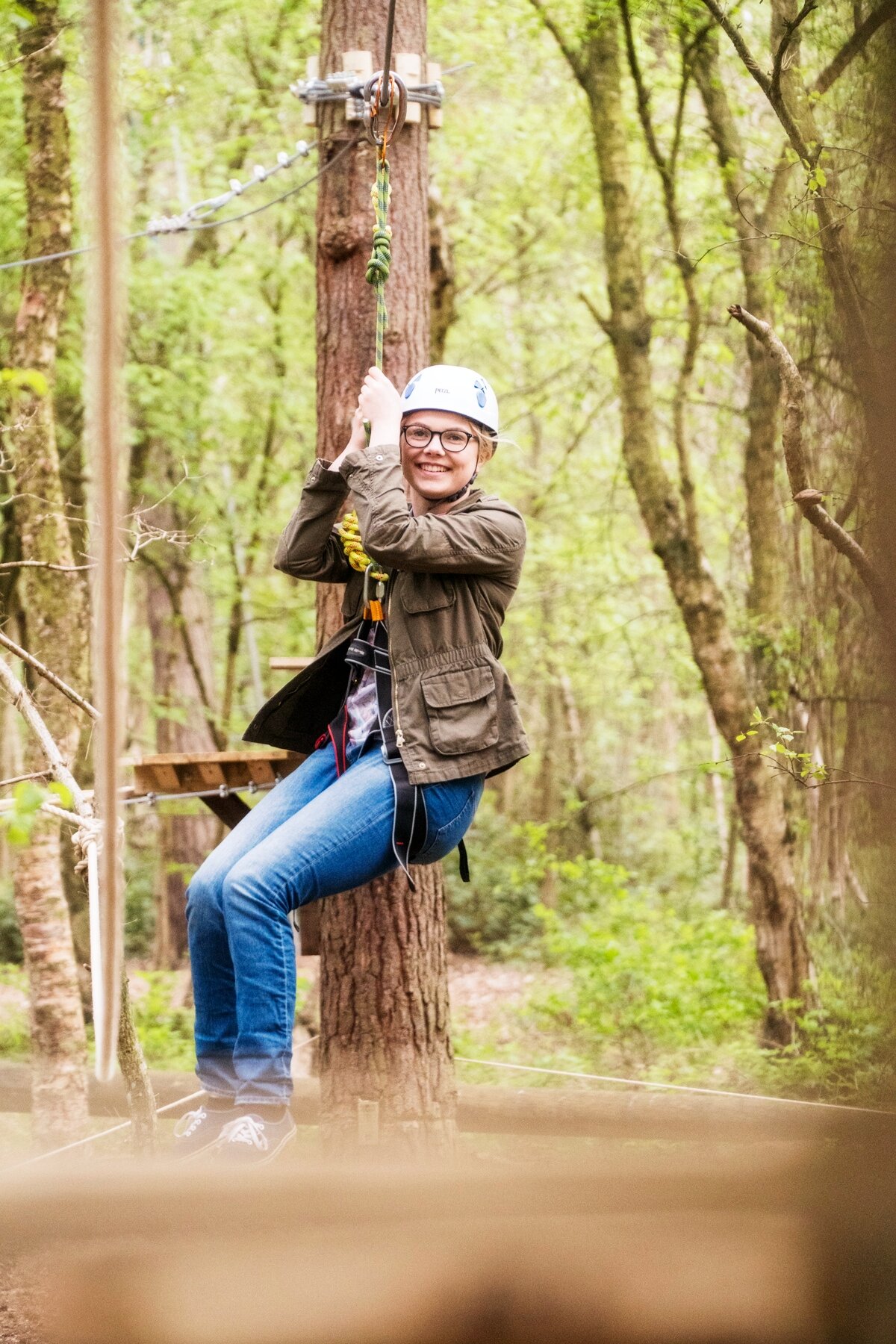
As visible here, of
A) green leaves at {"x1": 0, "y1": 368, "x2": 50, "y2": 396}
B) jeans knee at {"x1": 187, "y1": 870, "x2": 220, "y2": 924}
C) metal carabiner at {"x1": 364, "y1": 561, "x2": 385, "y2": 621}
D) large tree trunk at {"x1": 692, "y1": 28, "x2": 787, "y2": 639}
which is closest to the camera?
green leaves at {"x1": 0, "y1": 368, "x2": 50, "y2": 396}

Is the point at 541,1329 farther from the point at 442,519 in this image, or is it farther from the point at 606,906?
the point at 606,906

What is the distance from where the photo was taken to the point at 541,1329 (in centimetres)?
106

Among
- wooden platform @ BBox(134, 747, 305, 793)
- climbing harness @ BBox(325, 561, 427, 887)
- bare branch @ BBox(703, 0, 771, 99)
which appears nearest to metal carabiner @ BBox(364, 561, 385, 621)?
climbing harness @ BBox(325, 561, 427, 887)

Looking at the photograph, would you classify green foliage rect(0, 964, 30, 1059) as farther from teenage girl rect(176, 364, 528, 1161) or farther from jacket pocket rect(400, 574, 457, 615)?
jacket pocket rect(400, 574, 457, 615)

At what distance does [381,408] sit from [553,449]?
1047 centimetres

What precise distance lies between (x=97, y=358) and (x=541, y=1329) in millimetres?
947

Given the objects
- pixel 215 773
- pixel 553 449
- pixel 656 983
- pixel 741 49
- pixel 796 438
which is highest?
pixel 553 449

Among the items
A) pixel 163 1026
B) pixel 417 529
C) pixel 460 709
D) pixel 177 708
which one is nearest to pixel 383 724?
pixel 460 709

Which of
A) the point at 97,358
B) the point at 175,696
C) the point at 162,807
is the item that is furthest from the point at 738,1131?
the point at 175,696

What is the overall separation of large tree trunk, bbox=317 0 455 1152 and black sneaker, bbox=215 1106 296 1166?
4.43ft

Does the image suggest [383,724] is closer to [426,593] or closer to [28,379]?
[426,593]

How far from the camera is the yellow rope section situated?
9.57 feet

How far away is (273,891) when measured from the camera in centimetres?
242

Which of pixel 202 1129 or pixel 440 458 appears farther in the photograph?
pixel 440 458
